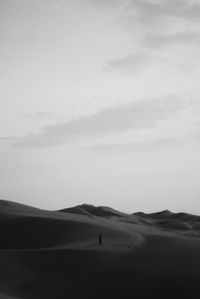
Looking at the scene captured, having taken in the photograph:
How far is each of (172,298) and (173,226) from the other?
13810mm

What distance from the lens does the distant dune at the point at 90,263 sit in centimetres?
984

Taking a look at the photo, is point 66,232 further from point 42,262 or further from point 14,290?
point 14,290

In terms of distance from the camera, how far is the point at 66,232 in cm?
1480

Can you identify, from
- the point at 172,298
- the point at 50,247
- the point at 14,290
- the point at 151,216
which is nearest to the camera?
the point at 14,290

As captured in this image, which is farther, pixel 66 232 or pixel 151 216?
pixel 151 216

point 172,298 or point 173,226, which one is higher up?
point 173,226

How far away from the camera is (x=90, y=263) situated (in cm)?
1123

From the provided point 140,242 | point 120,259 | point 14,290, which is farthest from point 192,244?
point 14,290

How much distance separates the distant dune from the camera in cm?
984

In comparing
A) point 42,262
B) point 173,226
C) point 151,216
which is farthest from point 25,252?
point 151,216

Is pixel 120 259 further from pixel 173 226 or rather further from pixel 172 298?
pixel 173 226

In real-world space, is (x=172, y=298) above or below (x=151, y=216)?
below

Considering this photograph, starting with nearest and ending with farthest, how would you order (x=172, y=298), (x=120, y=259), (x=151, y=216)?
(x=172, y=298)
(x=120, y=259)
(x=151, y=216)

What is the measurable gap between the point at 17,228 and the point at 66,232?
1.92m
